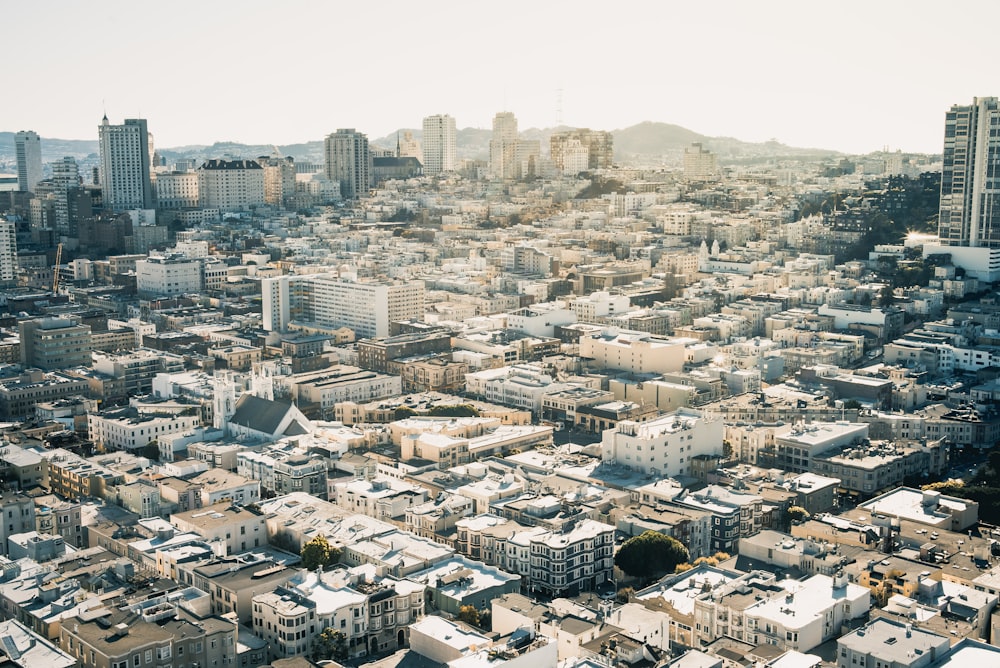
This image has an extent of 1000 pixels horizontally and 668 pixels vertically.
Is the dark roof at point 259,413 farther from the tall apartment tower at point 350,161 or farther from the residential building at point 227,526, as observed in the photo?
the tall apartment tower at point 350,161

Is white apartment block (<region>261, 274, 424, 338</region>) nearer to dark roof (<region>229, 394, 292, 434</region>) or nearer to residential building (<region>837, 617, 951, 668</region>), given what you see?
dark roof (<region>229, 394, 292, 434</region>)

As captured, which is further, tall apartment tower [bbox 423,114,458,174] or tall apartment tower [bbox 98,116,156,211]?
tall apartment tower [bbox 423,114,458,174]

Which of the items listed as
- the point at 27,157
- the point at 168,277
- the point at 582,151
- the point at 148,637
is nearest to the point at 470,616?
the point at 148,637

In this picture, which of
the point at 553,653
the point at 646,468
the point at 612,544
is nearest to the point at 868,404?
the point at 646,468

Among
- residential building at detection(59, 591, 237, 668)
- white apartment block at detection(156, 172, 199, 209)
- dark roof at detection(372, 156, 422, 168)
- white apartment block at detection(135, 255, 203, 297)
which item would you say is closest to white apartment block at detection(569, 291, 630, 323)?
white apartment block at detection(135, 255, 203, 297)

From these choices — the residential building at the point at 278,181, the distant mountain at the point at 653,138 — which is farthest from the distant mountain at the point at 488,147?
the residential building at the point at 278,181

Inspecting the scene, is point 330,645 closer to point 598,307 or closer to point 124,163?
point 598,307

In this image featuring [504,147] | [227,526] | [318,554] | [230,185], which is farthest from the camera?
[504,147]
